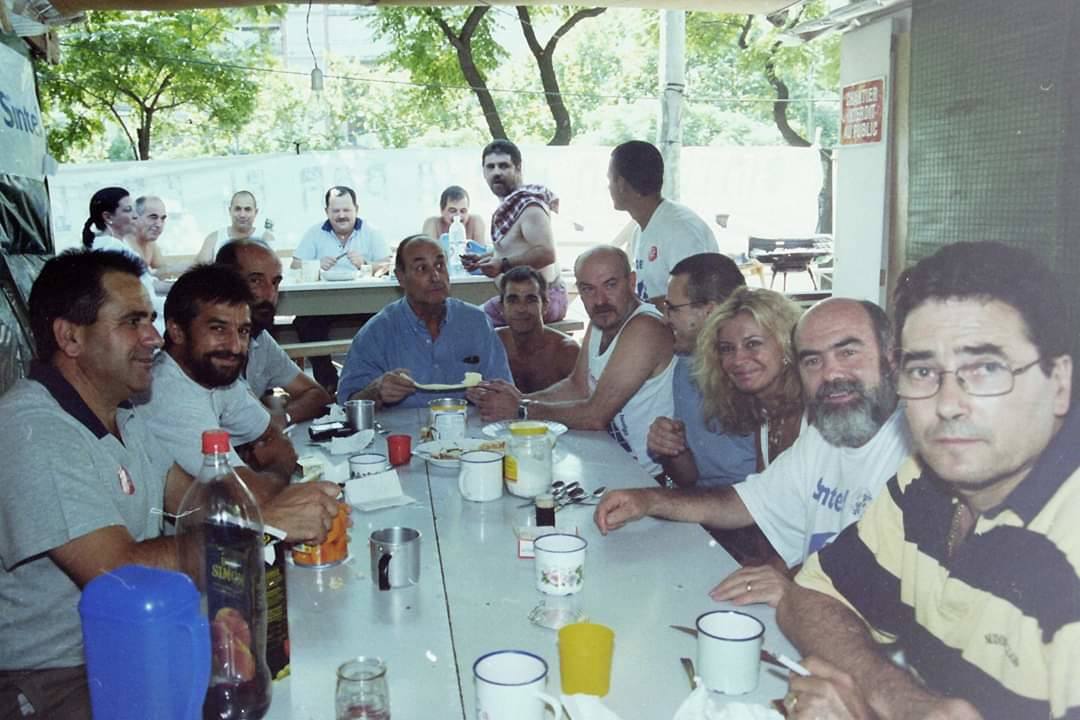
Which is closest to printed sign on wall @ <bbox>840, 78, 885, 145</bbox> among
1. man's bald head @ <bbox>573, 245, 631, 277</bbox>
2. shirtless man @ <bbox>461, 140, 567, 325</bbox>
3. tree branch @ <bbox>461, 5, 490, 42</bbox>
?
shirtless man @ <bbox>461, 140, 567, 325</bbox>

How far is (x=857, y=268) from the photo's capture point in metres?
5.32

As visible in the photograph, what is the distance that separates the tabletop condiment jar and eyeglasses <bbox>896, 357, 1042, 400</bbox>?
3.93 feet

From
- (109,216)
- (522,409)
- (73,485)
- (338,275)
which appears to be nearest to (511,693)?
(73,485)

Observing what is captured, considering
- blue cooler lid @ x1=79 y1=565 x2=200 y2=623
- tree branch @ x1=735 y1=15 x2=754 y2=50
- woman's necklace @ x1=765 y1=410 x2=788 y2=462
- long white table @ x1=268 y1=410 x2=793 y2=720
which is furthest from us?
tree branch @ x1=735 y1=15 x2=754 y2=50

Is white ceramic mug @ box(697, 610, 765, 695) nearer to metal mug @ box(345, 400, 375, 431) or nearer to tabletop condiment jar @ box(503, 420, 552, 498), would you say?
tabletop condiment jar @ box(503, 420, 552, 498)

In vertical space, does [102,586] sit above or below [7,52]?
below

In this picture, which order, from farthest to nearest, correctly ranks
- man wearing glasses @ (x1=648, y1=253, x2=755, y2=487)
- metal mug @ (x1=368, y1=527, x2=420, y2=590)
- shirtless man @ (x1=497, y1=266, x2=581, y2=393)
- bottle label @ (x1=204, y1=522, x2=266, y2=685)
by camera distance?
shirtless man @ (x1=497, y1=266, x2=581, y2=393), man wearing glasses @ (x1=648, y1=253, x2=755, y2=487), metal mug @ (x1=368, y1=527, x2=420, y2=590), bottle label @ (x1=204, y1=522, x2=266, y2=685)

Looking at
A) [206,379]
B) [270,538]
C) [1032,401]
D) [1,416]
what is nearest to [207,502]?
[270,538]

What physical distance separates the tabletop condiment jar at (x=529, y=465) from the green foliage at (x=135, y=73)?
1005 centimetres

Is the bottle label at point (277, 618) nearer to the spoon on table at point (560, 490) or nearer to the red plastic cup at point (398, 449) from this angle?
the spoon on table at point (560, 490)

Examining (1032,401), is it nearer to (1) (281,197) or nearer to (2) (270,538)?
(2) (270,538)

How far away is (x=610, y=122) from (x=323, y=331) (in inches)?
622

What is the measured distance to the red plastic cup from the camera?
2.79m

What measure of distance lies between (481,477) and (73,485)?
993 mm
